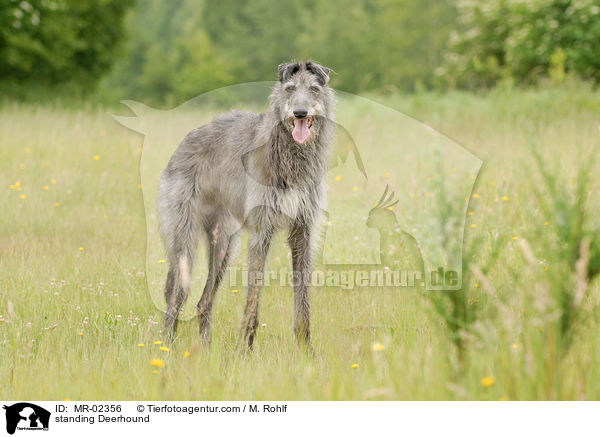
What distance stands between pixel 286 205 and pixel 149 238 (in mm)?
1801

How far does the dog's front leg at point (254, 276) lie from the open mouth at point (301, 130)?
2.51ft

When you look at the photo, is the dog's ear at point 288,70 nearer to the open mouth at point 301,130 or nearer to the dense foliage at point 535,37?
the open mouth at point 301,130

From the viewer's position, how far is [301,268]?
4.63m

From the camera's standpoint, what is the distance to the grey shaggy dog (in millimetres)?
4242

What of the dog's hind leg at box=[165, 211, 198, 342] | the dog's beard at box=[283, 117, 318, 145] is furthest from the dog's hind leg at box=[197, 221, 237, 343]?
the dog's beard at box=[283, 117, 318, 145]

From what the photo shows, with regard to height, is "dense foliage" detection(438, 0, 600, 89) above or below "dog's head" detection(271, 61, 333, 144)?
above

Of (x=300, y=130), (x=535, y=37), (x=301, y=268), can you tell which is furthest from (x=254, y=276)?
(x=535, y=37)

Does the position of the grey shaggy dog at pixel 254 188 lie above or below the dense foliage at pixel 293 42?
below

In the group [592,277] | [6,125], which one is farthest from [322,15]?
[592,277]

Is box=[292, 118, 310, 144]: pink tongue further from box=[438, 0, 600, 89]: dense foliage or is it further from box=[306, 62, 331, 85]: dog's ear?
box=[438, 0, 600, 89]: dense foliage

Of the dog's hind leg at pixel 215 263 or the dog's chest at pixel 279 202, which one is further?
the dog's hind leg at pixel 215 263

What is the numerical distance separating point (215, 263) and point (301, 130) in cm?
158

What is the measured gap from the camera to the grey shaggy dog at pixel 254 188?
424 cm
